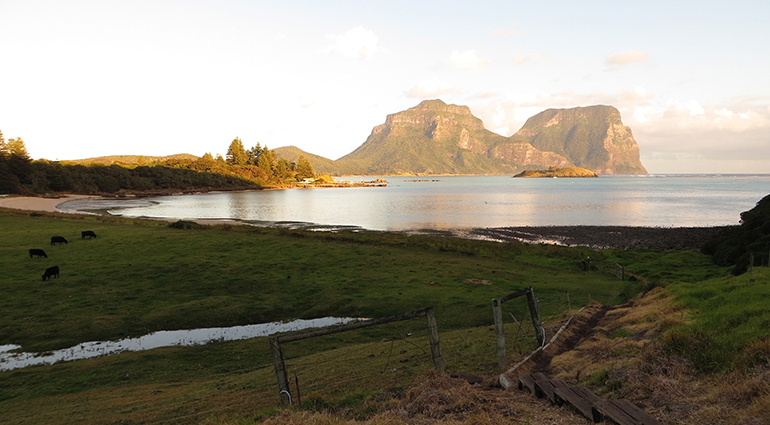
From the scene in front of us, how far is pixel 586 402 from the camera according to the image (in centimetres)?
736

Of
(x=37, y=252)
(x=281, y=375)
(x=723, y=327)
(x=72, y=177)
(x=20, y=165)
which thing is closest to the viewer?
(x=723, y=327)

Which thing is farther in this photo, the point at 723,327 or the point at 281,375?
the point at 281,375

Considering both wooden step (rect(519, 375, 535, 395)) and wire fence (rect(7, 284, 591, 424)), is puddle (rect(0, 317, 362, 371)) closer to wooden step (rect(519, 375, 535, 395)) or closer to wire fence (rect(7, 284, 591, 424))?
wire fence (rect(7, 284, 591, 424))

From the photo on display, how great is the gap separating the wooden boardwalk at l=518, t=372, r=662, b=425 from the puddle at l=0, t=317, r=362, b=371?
14552 millimetres

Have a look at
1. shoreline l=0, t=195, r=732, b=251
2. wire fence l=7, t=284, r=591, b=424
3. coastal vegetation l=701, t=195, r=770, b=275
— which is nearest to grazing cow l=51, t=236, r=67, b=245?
shoreline l=0, t=195, r=732, b=251

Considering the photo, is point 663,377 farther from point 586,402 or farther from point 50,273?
point 50,273

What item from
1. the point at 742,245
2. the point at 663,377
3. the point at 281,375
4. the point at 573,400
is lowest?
the point at 742,245

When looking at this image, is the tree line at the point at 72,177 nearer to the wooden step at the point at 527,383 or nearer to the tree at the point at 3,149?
the tree at the point at 3,149

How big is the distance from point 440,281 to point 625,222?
2622 inches

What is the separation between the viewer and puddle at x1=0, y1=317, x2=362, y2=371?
1652cm

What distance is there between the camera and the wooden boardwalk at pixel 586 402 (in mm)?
6430

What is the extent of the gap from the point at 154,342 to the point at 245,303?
18.4ft

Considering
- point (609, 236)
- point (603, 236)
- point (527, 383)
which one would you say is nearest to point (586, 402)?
point (527, 383)

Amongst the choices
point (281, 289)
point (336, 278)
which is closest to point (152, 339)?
point (281, 289)
